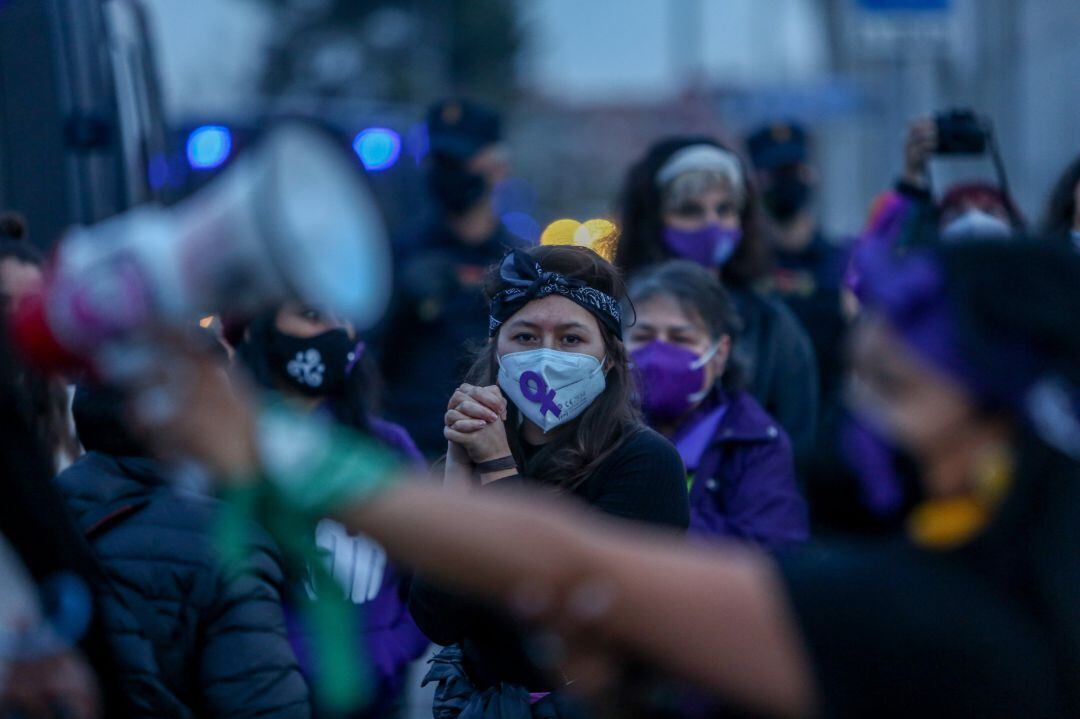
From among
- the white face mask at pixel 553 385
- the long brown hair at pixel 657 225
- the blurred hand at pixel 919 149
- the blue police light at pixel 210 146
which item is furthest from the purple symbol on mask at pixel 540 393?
the blue police light at pixel 210 146

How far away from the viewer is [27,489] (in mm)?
2373

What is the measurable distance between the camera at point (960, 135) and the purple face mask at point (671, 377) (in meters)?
1.97

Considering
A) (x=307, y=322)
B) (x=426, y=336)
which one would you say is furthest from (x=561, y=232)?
(x=426, y=336)

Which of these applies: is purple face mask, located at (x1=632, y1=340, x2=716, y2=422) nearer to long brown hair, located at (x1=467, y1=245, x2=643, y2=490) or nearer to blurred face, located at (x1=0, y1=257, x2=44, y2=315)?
long brown hair, located at (x1=467, y1=245, x2=643, y2=490)

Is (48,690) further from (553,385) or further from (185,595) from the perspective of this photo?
(553,385)

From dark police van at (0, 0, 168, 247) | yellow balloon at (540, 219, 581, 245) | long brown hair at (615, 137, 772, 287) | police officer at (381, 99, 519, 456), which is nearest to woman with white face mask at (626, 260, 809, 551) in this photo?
yellow balloon at (540, 219, 581, 245)

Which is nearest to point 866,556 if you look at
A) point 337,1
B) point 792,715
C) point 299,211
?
point 792,715

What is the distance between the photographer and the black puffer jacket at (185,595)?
3.22 metres

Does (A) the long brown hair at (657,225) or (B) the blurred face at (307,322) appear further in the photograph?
(A) the long brown hair at (657,225)

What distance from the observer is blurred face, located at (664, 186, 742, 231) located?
18.2 ft

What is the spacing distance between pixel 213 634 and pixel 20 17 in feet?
11.8

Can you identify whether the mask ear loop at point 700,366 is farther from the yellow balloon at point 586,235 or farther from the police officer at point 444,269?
the police officer at point 444,269

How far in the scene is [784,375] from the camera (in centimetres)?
514

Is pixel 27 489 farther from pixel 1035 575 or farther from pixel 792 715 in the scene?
pixel 1035 575
